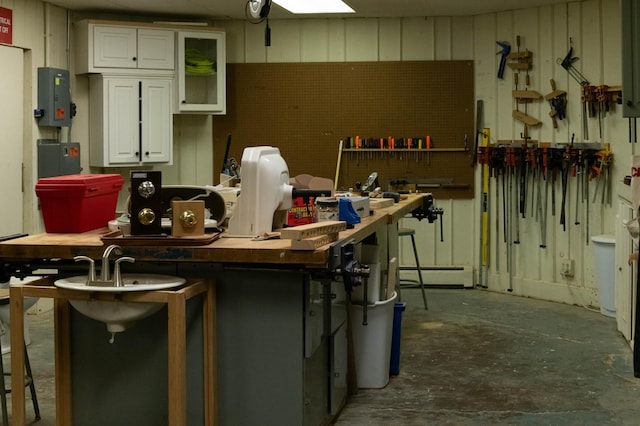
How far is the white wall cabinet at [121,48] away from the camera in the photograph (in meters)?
6.94

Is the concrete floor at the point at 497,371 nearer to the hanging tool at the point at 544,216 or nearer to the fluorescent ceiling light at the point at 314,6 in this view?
the hanging tool at the point at 544,216

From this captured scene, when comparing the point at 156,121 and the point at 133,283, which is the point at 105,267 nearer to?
the point at 133,283

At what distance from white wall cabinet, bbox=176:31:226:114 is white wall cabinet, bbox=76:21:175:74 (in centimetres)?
15

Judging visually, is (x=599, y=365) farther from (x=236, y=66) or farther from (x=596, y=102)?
(x=236, y=66)

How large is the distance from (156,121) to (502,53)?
3.04 meters

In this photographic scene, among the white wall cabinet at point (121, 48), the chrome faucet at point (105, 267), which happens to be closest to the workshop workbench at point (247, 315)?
the chrome faucet at point (105, 267)

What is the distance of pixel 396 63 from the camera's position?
25.2 feet

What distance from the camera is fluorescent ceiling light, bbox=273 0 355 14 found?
271 inches

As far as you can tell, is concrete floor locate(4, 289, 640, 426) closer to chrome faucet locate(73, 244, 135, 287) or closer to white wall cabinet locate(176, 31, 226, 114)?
chrome faucet locate(73, 244, 135, 287)

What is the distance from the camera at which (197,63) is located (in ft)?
24.4

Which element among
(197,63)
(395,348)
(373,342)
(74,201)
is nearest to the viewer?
(74,201)

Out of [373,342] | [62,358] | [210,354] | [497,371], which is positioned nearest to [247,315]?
[210,354]

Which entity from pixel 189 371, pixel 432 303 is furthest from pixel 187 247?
pixel 432 303

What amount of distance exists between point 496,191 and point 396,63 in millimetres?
1450
